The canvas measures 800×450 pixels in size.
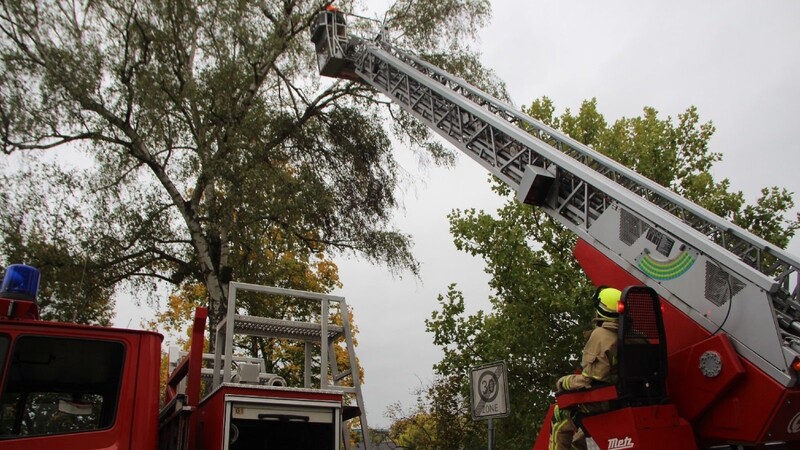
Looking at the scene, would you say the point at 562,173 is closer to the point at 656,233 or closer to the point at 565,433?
the point at 656,233

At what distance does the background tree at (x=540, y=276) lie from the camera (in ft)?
58.0

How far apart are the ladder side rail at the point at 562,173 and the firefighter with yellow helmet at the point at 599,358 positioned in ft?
2.35

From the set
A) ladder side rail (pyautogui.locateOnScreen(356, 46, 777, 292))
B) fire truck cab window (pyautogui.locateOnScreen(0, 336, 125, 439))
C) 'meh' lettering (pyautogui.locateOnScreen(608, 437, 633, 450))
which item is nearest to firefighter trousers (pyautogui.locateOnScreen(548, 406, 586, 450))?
'meh' lettering (pyautogui.locateOnScreen(608, 437, 633, 450))

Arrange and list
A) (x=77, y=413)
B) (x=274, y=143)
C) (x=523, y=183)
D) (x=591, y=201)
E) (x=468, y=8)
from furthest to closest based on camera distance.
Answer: (x=468, y=8), (x=274, y=143), (x=523, y=183), (x=591, y=201), (x=77, y=413)

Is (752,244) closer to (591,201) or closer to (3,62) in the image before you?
(591,201)

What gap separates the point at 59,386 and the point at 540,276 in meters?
15.1

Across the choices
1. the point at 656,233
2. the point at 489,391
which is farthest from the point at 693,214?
the point at 489,391

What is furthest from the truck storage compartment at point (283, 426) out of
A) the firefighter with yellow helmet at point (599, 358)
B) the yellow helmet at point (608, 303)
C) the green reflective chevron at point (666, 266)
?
the green reflective chevron at point (666, 266)

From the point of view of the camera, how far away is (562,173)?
688 centimetres

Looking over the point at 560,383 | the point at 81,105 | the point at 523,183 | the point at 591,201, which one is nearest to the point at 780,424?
the point at 560,383

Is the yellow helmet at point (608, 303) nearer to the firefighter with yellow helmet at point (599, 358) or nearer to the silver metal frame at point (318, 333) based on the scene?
the firefighter with yellow helmet at point (599, 358)

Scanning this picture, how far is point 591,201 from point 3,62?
12232 millimetres

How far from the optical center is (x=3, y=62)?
44.2 ft

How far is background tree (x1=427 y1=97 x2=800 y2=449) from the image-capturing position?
1769 centimetres
